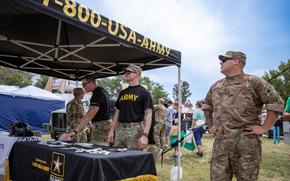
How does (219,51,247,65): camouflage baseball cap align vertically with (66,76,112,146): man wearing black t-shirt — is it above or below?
above

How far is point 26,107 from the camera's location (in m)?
12.5

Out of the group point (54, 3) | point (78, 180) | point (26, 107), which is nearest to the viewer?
point (78, 180)

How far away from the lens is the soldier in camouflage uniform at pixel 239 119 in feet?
8.52

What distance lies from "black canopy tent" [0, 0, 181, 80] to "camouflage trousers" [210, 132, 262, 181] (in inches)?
71.4

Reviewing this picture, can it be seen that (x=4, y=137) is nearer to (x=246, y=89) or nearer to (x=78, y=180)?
(x=78, y=180)

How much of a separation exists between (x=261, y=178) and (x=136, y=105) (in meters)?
3.47

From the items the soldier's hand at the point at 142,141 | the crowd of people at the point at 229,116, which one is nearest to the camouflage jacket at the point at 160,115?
the crowd of people at the point at 229,116

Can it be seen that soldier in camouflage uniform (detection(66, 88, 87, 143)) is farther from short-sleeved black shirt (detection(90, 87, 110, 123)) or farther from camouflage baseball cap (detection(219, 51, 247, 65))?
camouflage baseball cap (detection(219, 51, 247, 65))

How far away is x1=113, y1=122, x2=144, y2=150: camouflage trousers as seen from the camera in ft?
10.8

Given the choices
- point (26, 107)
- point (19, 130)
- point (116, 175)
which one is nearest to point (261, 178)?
point (116, 175)

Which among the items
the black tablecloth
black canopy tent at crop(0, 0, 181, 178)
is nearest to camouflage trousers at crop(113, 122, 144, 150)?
the black tablecloth

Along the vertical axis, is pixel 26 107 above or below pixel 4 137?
above

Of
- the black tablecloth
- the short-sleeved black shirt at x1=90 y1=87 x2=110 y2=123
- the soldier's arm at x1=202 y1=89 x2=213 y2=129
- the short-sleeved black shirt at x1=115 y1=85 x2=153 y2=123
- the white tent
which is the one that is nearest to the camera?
the black tablecloth

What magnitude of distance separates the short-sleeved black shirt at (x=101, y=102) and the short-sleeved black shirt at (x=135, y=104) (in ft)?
1.95
